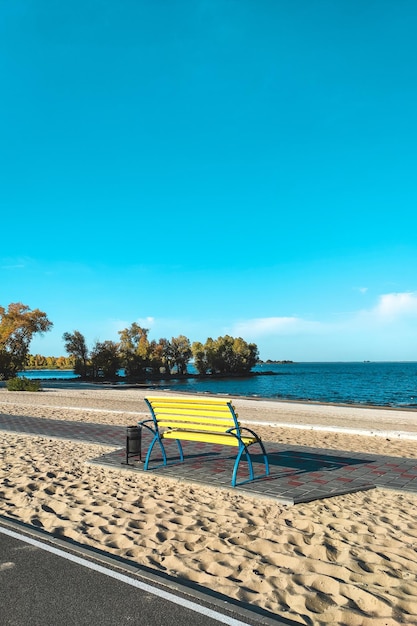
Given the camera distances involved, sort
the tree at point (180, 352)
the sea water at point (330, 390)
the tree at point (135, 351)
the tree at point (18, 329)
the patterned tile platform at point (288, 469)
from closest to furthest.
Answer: the patterned tile platform at point (288, 469) < the sea water at point (330, 390) < the tree at point (18, 329) < the tree at point (135, 351) < the tree at point (180, 352)

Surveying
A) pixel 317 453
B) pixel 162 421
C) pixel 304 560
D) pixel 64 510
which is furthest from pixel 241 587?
pixel 317 453

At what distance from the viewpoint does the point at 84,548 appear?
434 cm

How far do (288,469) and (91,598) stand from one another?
4.75m

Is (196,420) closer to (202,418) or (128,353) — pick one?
(202,418)

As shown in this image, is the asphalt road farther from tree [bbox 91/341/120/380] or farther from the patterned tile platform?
tree [bbox 91/341/120/380]

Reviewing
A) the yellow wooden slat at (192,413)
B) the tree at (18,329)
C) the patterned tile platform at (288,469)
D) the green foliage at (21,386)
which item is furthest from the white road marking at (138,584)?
the tree at (18,329)

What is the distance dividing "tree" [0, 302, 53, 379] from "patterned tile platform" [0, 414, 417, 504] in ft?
151

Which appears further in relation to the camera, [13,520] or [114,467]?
[114,467]

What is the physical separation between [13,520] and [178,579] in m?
2.41

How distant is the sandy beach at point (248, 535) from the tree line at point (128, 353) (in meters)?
49.3

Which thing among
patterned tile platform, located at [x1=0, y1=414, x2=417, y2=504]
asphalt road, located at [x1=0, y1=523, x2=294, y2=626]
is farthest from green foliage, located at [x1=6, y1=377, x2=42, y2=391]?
asphalt road, located at [x1=0, y1=523, x2=294, y2=626]

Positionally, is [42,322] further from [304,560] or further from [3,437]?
[304,560]

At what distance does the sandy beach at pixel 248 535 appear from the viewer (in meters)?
3.52

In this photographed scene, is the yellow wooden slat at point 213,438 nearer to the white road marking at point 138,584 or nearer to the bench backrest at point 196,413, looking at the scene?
the bench backrest at point 196,413
